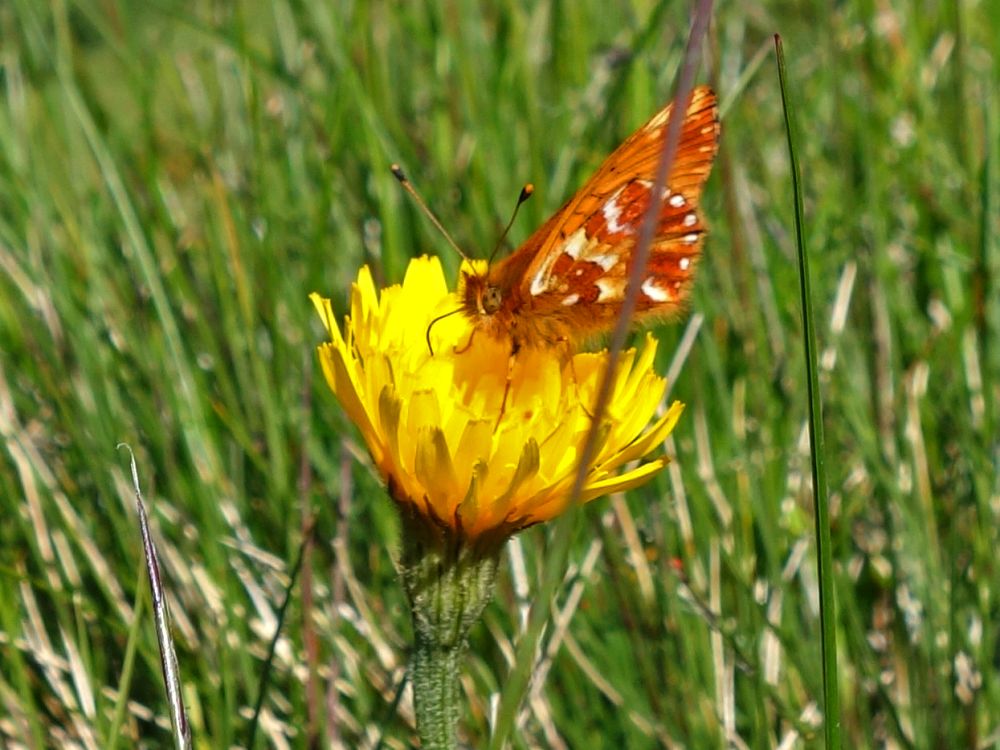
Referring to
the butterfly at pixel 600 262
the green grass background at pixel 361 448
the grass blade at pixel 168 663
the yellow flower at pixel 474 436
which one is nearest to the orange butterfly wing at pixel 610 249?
the butterfly at pixel 600 262

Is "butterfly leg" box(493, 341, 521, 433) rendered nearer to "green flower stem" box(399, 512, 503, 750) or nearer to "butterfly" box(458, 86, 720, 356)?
"butterfly" box(458, 86, 720, 356)

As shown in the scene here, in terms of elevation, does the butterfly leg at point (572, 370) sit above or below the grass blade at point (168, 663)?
above

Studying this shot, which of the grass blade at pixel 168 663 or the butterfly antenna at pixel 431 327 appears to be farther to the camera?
the butterfly antenna at pixel 431 327

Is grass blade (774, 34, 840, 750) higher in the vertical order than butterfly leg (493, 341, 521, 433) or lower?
lower

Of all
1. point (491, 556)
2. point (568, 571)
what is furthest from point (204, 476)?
point (491, 556)

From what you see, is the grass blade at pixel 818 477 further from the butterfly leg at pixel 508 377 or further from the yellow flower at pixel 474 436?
the butterfly leg at pixel 508 377

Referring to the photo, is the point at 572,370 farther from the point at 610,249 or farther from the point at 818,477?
the point at 818,477

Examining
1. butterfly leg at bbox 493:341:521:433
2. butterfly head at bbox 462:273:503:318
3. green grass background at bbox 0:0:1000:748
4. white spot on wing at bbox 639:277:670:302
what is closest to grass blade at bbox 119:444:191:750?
green grass background at bbox 0:0:1000:748

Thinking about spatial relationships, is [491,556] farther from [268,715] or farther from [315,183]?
[315,183]
